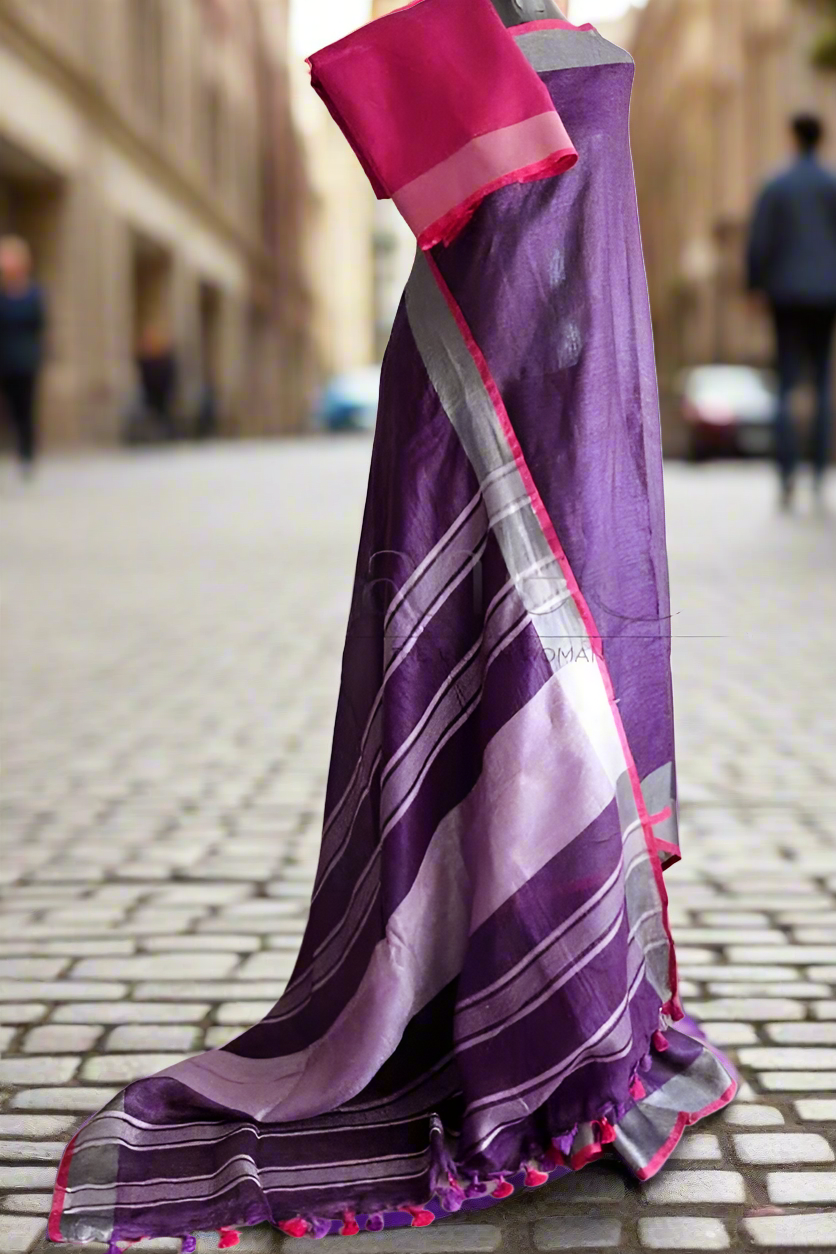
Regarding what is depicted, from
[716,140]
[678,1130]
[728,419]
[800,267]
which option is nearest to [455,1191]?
[678,1130]

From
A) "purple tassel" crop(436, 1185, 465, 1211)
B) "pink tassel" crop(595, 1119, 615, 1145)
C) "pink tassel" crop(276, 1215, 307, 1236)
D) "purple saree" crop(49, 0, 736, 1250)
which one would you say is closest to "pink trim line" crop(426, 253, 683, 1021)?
"purple saree" crop(49, 0, 736, 1250)

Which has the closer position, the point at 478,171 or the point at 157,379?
the point at 478,171

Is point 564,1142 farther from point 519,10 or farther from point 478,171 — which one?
point 519,10

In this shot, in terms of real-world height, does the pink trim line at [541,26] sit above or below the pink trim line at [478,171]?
above

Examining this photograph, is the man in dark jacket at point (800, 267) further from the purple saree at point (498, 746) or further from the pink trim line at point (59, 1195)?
the pink trim line at point (59, 1195)

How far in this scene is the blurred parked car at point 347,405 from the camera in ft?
115

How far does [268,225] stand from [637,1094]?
48596mm

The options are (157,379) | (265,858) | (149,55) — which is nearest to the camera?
(265,858)

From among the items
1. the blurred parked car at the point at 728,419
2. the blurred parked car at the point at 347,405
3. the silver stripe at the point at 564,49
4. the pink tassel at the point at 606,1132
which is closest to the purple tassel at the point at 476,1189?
the pink tassel at the point at 606,1132

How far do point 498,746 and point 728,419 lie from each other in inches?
722

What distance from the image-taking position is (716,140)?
37031 mm

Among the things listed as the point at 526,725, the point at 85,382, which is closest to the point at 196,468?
the point at 85,382

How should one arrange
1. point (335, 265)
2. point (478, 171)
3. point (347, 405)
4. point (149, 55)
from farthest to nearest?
point (335, 265) → point (347, 405) → point (149, 55) → point (478, 171)

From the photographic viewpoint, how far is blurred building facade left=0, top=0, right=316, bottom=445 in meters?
23.0
